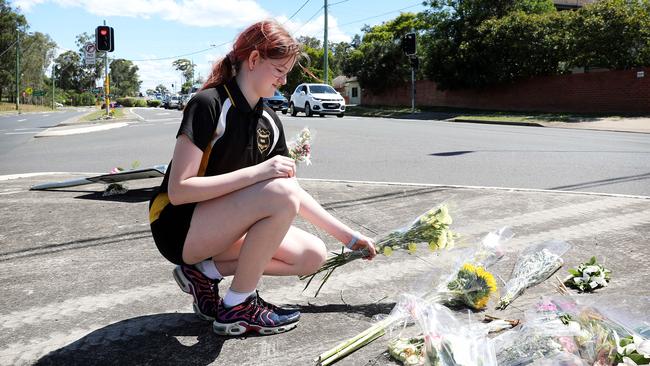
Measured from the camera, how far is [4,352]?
239 cm

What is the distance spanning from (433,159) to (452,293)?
680 cm

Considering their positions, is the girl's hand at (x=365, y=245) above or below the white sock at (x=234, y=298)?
above

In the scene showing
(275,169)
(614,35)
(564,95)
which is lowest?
(275,169)

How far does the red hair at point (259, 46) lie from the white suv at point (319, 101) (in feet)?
79.6

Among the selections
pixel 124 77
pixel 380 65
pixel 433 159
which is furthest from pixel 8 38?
pixel 124 77

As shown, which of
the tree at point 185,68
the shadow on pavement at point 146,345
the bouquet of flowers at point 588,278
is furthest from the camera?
the tree at point 185,68

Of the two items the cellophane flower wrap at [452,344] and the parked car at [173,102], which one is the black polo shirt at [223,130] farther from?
the parked car at [173,102]

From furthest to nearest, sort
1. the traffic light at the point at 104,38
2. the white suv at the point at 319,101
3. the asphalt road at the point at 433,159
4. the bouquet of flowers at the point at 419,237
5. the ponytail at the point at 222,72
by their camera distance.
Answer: the white suv at the point at 319,101
the traffic light at the point at 104,38
the asphalt road at the point at 433,159
the bouquet of flowers at the point at 419,237
the ponytail at the point at 222,72

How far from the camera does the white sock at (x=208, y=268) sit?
8.64 ft

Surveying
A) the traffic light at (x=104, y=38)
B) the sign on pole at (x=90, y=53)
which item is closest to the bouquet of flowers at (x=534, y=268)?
the traffic light at (x=104, y=38)

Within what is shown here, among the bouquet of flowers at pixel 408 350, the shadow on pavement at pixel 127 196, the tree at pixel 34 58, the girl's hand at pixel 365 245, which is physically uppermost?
the tree at pixel 34 58

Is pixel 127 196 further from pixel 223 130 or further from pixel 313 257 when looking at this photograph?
pixel 223 130

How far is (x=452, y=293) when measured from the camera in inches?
110

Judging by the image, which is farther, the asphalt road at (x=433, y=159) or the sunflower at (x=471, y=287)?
the asphalt road at (x=433, y=159)
